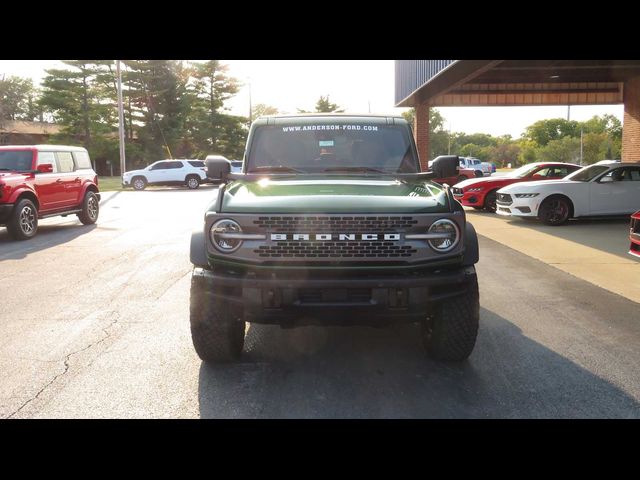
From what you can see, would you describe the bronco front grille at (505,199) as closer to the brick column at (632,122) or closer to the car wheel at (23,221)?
the brick column at (632,122)

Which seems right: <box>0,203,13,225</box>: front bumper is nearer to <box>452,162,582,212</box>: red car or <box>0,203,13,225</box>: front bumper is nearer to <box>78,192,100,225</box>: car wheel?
<box>78,192,100,225</box>: car wheel

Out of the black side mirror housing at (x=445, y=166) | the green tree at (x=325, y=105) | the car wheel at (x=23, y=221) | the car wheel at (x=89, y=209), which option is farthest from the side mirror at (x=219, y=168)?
the green tree at (x=325, y=105)

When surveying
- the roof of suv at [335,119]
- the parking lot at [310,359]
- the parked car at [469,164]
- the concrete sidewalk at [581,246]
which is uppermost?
the parked car at [469,164]

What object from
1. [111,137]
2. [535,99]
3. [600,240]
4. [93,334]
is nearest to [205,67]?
[111,137]

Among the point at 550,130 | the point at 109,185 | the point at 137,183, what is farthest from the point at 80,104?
the point at 550,130

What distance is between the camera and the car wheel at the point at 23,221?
11.5 m

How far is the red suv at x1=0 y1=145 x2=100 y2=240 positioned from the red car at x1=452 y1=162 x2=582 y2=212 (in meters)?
9.72

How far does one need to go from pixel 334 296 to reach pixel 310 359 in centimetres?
98

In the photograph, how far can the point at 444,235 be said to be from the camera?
3.94 metres

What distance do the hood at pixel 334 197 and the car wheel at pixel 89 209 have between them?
10783 mm

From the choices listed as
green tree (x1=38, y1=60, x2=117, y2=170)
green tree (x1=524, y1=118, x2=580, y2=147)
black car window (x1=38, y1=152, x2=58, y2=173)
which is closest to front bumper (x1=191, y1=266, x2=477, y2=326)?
black car window (x1=38, y1=152, x2=58, y2=173)
